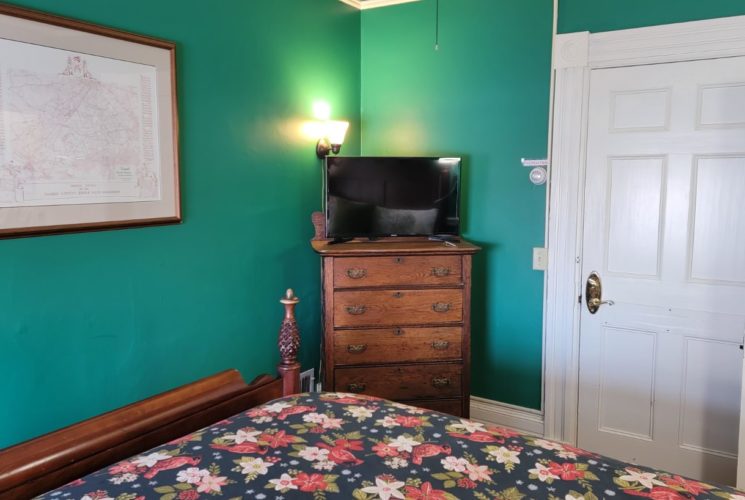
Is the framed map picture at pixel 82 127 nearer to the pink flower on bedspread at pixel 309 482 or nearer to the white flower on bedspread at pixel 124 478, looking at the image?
the white flower on bedspread at pixel 124 478

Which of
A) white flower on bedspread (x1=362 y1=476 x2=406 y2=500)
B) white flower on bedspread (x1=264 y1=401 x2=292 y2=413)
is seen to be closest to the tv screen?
white flower on bedspread (x1=264 y1=401 x2=292 y2=413)

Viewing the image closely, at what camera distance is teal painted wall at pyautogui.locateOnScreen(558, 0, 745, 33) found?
106 inches

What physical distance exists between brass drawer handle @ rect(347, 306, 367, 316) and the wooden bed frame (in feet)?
2.45

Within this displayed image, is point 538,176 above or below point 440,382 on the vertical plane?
above

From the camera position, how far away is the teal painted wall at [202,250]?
2.09 m

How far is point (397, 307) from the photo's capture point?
9.81 feet

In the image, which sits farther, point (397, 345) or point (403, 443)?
point (397, 345)

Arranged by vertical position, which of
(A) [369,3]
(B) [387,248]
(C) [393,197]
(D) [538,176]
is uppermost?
(A) [369,3]

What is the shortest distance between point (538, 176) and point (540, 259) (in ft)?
1.44

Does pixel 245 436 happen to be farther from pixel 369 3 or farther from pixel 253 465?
pixel 369 3

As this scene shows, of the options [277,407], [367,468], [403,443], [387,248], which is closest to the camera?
[367,468]

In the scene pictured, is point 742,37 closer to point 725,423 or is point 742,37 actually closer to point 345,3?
point 725,423

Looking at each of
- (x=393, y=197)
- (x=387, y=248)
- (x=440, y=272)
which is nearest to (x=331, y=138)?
(x=393, y=197)

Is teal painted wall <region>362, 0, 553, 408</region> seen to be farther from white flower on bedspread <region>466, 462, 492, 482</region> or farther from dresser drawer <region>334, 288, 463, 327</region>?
white flower on bedspread <region>466, 462, 492, 482</region>
